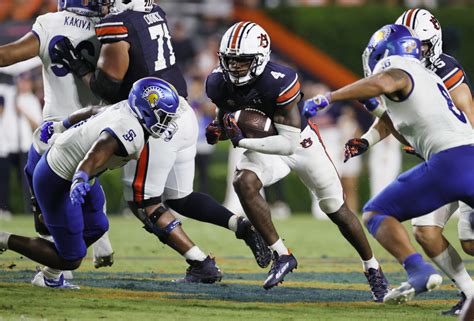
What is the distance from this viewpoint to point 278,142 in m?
6.58

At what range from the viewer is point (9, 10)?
1528cm

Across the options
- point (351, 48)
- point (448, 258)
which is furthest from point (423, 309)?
point (351, 48)

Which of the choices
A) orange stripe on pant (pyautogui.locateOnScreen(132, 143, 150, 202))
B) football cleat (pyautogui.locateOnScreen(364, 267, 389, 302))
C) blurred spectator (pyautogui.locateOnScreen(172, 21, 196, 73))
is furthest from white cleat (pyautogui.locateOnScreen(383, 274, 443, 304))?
blurred spectator (pyautogui.locateOnScreen(172, 21, 196, 73))

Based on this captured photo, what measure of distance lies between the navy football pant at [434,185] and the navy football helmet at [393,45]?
2.12 feet

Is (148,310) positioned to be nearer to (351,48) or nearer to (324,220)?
(324,220)

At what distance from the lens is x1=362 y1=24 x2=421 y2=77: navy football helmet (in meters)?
5.87

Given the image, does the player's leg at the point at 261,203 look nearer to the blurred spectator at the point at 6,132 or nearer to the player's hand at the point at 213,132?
the player's hand at the point at 213,132

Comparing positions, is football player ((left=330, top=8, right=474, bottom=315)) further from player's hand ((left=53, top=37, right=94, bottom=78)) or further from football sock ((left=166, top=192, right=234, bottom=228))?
player's hand ((left=53, top=37, right=94, bottom=78))

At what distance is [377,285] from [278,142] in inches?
43.3

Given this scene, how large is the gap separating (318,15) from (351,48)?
0.85m

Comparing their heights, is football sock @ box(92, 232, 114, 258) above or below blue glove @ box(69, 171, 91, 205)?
below

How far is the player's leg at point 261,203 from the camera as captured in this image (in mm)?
6535

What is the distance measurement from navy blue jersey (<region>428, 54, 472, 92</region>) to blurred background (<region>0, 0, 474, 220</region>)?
19.6 feet

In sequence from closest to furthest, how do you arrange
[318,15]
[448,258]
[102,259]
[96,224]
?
[448,258]
[96,224]
[102,259]
[318,15]
